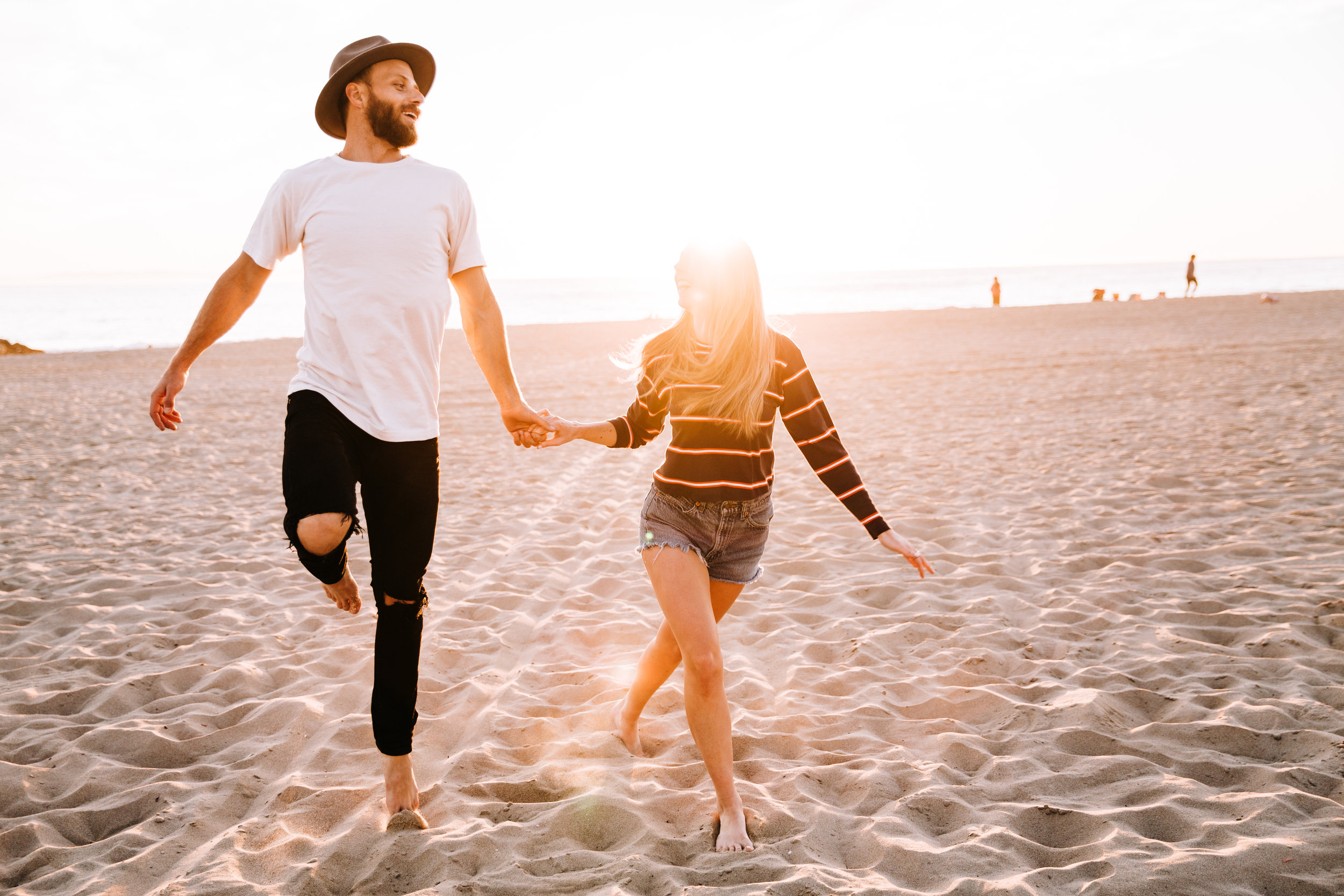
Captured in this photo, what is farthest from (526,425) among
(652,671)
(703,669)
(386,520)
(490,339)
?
(703,669)

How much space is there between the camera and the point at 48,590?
212 inches

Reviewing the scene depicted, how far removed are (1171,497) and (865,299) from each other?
6195 centimetres

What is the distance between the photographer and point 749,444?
9.21 ft

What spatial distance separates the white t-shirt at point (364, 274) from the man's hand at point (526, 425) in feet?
1.60

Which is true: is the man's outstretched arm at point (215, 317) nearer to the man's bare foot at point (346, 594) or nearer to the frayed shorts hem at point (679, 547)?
the man's bare foot at point (346, 594)

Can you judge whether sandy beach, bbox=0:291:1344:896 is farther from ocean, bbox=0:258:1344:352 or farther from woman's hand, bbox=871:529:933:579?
ocean, bbox=0:258:1344:352

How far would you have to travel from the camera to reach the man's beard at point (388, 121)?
8.79ft

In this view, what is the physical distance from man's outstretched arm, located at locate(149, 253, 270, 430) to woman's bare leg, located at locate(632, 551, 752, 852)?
5.35 feet

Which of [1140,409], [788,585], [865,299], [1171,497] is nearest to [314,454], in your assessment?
[788,585]

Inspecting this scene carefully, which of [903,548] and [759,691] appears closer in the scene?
[903,548]

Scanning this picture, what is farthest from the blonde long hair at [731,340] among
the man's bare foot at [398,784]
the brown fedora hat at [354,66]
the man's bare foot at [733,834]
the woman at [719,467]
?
the man's bare foot at [398,784]

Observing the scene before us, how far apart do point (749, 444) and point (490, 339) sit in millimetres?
1029

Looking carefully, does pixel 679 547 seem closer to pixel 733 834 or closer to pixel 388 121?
pixel 733 834

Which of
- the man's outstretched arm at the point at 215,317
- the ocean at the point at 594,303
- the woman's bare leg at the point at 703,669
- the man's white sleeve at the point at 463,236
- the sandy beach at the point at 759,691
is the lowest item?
the sandy beach at the point at 759,691
